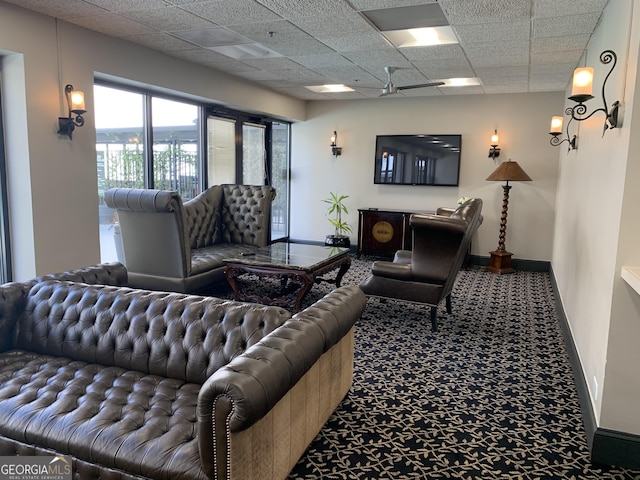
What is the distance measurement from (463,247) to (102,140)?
148 inches

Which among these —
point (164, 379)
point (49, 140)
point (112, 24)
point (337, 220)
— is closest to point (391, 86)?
point (112, 24)

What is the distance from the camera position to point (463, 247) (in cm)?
419

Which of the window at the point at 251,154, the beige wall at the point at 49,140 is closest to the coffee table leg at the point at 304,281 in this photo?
the beige wall at the point at 49,140

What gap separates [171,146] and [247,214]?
4.38 feet

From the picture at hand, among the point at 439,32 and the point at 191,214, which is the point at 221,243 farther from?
the point at 439,32

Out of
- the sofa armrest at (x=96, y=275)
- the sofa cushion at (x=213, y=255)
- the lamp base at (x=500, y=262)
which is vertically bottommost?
the lamp base at (x=500, y=262)

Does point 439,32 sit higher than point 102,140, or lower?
higher

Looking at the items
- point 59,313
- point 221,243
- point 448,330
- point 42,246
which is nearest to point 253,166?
point 221,243

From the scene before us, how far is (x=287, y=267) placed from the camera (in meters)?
4.35

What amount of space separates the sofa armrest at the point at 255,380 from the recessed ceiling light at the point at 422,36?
3.12m

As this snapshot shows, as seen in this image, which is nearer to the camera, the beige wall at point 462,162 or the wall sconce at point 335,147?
the beige wall at point 462,162

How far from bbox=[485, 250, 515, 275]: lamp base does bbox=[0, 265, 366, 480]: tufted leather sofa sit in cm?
477

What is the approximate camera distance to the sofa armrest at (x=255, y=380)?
157cm

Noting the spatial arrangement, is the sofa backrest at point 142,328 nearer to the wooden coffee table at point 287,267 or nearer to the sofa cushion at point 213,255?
the wooden coffee table at point 287,267
